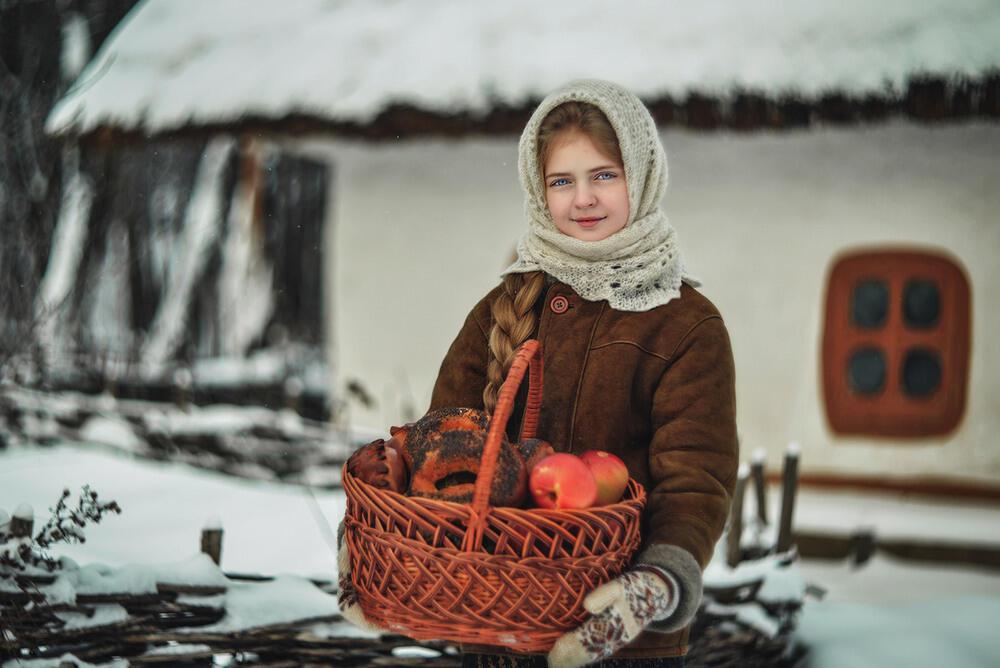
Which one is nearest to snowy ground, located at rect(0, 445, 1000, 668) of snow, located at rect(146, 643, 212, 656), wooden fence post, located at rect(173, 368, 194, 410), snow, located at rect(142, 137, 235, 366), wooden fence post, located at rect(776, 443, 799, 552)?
snow, located at rect(146, 643, 212, 656)

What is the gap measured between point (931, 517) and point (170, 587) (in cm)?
312

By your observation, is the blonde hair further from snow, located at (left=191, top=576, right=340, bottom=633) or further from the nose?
snow, located at (left=191, top=576, right=340, bottom=633)

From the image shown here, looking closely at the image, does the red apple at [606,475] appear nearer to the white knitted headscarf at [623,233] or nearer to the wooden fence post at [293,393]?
the white knitted headscarf at [623,233]

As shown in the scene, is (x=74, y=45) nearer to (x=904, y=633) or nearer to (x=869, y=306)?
(x=904, y=633)

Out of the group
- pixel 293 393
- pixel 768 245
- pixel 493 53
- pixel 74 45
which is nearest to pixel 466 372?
pixel 74 45

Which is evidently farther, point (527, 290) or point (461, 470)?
point (527, 290)

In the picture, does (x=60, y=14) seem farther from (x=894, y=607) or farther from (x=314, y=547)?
(x=894, y=607)

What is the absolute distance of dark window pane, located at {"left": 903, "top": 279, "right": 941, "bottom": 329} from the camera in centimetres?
415

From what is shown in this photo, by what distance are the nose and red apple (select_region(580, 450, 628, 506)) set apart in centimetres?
36

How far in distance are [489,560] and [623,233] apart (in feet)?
1.68

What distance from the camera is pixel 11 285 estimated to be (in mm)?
2193

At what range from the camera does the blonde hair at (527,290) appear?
4.38 feet

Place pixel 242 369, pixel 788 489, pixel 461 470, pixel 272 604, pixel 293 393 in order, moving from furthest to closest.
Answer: pixel 242 369, pixel 293 393, pixel 788 489, pixel 272 604, pixel 461 470

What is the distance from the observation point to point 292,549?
93.5 inches
